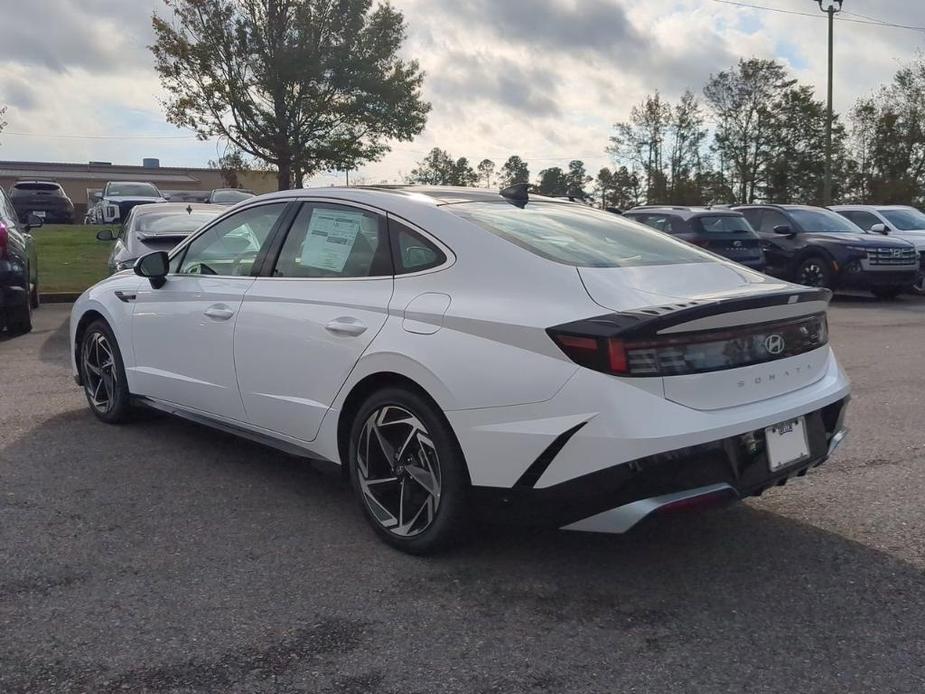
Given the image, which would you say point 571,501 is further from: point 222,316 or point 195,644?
point 222,316

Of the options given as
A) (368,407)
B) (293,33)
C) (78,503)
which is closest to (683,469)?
(368,407)

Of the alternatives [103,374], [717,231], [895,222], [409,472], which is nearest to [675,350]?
[409,472]

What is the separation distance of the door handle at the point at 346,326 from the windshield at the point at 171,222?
6.10 m

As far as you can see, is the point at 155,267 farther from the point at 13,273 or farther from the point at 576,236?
the point at 13,273

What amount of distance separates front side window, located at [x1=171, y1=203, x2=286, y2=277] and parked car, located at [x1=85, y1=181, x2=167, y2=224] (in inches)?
862

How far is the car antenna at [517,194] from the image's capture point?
14.4ft

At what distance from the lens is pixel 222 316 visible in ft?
15.2

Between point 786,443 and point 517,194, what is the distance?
69.5 inches

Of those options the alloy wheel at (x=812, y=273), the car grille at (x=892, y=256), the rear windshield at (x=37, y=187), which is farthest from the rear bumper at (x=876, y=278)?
the rear windshield at (x=37, y=187)

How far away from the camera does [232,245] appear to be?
4.94m

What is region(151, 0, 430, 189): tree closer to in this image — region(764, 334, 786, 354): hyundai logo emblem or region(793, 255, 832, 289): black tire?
region(793, 255, 832, 289): black tire

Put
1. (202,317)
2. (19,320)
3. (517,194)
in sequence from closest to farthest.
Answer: (517,194) < (202,317) < (19,320)

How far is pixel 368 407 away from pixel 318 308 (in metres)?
0.58

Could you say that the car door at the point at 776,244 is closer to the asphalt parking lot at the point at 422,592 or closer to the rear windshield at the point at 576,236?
the asphalt parking lot at the point at 422,592
